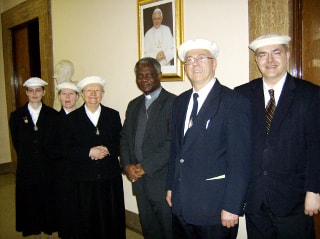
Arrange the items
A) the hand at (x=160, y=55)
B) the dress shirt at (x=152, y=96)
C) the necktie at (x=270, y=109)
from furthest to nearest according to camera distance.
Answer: the hand at (x=160, y=55)
the dress shirt at (x=152, y=96)
the necktie at (x=270, y=109)

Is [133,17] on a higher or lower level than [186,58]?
higher

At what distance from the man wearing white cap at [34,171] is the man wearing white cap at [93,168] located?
0.36 m

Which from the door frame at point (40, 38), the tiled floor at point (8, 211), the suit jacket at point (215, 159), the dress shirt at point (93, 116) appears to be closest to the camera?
the suit jacket at point (215, 159)

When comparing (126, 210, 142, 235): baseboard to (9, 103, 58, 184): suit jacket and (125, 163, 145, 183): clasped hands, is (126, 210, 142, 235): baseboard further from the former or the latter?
(125, 163, 145, 183): clasped hands

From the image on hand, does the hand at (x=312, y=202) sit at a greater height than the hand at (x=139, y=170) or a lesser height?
lesser

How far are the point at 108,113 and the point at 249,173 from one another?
136 centimetres

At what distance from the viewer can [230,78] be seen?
2.27 metres

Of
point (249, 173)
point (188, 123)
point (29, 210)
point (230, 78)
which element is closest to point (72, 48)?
point (29, 210)

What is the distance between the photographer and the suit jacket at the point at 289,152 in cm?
153

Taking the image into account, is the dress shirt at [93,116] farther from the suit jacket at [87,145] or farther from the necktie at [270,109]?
the necktie at [270,109]

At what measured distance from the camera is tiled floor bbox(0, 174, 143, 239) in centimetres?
305

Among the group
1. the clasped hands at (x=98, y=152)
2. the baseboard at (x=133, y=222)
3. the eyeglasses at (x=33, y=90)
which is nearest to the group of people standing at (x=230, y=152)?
the clasped hands at (x=98, y=152)

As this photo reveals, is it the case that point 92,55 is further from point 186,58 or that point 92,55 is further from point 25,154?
point 186,58

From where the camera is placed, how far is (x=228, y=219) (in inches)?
59.4
